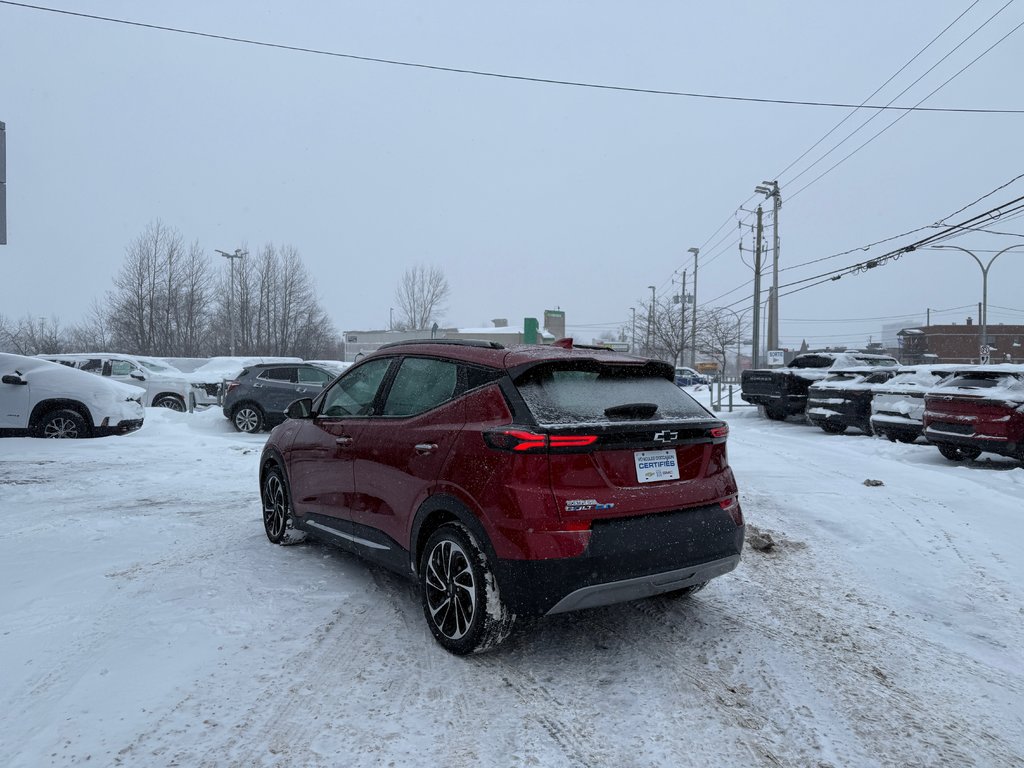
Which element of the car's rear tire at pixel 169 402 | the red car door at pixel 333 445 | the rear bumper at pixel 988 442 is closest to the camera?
the red car door at pixel 333 445

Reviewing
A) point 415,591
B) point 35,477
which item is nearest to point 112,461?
point 35,477

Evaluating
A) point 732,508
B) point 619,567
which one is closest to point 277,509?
point 619,567

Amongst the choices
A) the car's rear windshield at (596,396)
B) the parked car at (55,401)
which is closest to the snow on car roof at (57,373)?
the parked car at (55,401)

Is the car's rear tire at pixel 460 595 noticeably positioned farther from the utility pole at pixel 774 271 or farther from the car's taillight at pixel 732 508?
the utility pole at pixel 774 271

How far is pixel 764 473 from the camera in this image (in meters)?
9.19

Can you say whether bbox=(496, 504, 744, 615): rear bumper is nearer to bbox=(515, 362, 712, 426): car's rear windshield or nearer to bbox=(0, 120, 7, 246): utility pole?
bbox=(515, 362, 712, 426): car's rear windshield

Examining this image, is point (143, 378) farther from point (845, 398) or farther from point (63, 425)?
point (845, 398)

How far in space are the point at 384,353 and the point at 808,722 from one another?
3.25 meters

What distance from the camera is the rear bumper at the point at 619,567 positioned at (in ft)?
10.1

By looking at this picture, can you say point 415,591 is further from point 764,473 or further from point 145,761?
point 764,473

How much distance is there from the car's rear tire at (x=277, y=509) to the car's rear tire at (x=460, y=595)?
2.17 metres

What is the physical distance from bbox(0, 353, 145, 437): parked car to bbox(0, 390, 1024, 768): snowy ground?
646 cm

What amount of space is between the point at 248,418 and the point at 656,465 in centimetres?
1269

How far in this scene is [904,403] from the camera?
40.2ft
